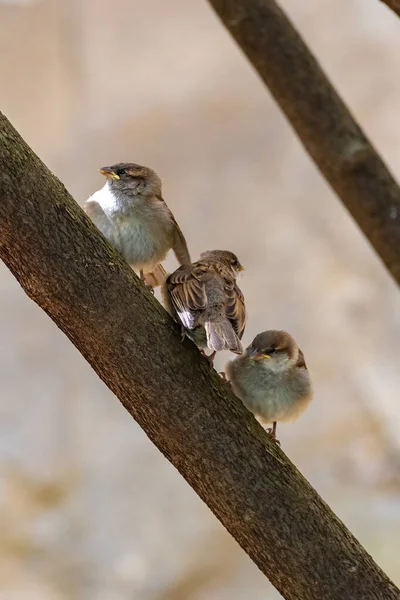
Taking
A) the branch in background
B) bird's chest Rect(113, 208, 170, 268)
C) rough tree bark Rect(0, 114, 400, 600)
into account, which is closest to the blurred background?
bird's chest Rect(113, 208, 170, 268)

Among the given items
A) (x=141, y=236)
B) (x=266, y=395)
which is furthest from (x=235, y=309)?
(x=266, y=395)

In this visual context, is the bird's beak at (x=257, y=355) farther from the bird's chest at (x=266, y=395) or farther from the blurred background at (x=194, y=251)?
the blurred background at (x=194, y=251)

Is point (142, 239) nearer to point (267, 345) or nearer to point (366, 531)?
point (267, 345)

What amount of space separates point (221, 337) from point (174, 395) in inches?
7.4

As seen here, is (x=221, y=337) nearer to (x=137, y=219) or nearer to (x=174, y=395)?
(x=174, y=395)

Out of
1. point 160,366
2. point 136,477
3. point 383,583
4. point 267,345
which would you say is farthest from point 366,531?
point 160,366

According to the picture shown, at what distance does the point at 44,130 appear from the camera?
5.05m

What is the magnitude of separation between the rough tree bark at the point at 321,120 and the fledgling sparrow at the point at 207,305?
1.29 feet

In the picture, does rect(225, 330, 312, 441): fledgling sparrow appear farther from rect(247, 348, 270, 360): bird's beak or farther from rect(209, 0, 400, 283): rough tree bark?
rect(209, 0, 400, 283): rough tree bark

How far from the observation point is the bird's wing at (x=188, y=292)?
2.10m

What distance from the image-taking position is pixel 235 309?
222cm

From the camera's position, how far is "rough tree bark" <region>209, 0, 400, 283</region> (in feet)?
6.45

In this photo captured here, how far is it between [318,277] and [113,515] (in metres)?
1.74

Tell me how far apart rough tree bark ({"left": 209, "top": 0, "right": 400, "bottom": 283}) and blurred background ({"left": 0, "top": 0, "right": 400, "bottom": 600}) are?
→ 2853 mm
